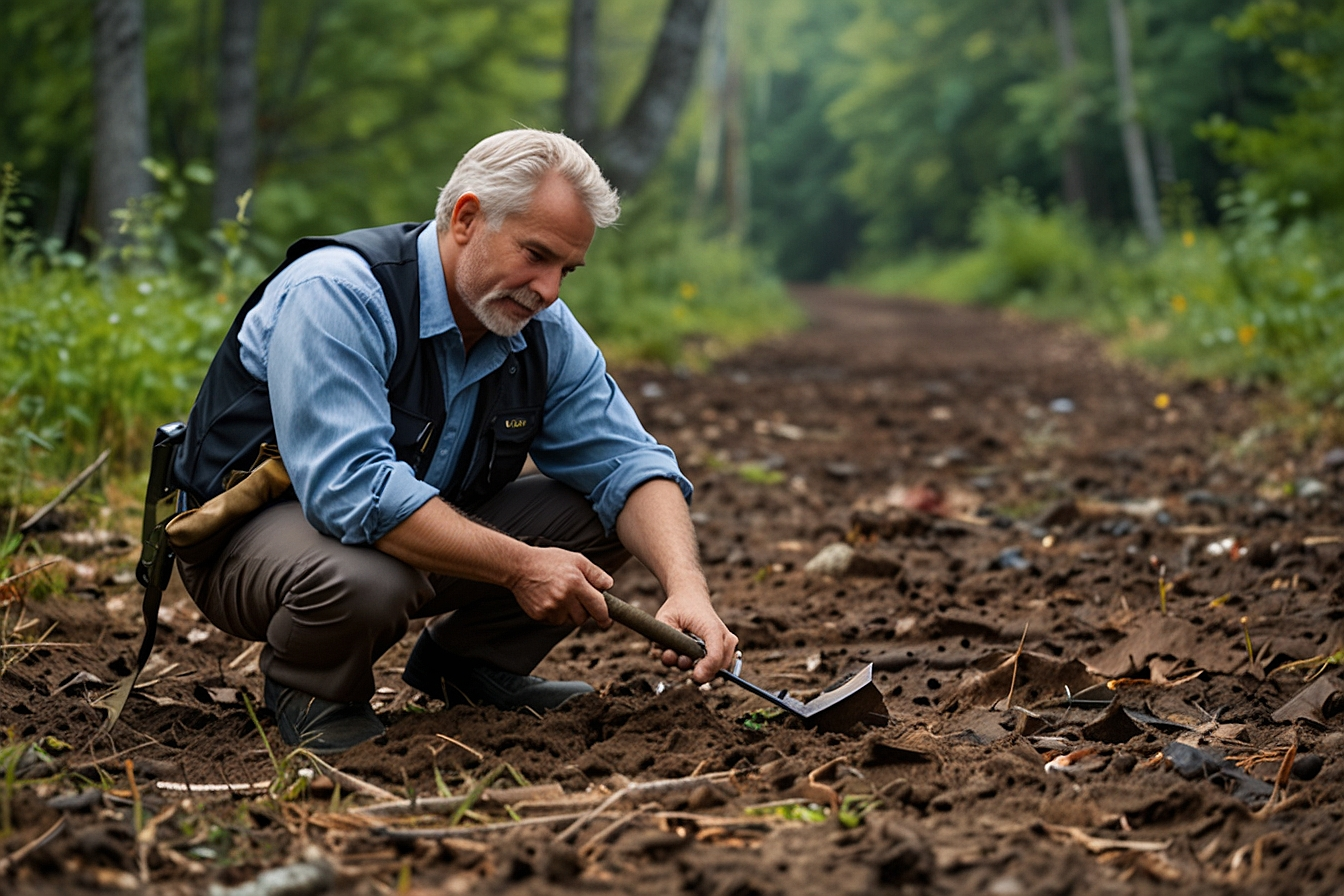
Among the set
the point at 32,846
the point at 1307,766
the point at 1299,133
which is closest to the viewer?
the point at 32,846

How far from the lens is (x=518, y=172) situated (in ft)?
8.27

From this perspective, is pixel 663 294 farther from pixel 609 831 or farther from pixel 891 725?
pixel 609 831

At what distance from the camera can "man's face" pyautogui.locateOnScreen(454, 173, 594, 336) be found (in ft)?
8.35

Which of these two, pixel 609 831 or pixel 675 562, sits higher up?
pixel 675 562

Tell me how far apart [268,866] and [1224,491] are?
443 centimetres

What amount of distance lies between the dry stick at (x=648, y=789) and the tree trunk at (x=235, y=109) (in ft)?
23.5

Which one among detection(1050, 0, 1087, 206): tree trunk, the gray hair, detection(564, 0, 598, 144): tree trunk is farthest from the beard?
detection(1050, 0, 1087, 206): tree trunk

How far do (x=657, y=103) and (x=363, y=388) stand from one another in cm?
842

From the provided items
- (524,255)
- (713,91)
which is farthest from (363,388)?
(713,91)

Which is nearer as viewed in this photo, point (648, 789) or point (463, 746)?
point (648, 789)

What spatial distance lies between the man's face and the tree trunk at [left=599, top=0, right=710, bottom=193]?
787 centimetres

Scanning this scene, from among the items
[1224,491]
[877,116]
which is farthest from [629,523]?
[877,116]

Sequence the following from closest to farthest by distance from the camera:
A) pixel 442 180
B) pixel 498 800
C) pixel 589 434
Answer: pixel 498 800 < pixel 589 434 < pixel 442 180

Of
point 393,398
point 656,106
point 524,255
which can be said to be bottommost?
point 393,398
